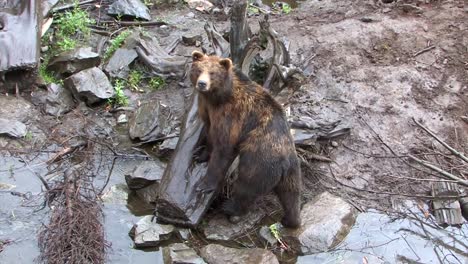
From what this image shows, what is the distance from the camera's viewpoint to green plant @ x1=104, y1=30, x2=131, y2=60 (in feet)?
34.4

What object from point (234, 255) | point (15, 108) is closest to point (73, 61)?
point (15, 108)

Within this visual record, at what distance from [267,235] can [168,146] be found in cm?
195

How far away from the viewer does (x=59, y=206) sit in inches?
289

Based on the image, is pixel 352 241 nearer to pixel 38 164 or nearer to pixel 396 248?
pixel 396 248

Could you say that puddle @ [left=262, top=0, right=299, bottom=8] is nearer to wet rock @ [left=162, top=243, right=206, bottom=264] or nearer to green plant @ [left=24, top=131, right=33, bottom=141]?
green plant @ [left=24, top=131, right=33, bottom=141]

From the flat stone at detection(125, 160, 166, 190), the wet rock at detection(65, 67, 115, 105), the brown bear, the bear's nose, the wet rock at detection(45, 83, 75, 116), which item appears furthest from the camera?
the wet rock at detection(65, 67, 115, 105)

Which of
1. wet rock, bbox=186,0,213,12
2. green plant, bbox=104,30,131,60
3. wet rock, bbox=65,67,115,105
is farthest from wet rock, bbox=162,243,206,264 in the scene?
wet rock, bbox=186,0,213,12

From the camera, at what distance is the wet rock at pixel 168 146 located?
8555 mm

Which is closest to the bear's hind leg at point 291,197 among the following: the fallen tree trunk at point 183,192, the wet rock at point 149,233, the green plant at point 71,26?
the fallen tree trunk at point 183,192

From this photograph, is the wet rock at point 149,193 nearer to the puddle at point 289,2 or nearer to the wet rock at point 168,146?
the wet rock at point 168,146

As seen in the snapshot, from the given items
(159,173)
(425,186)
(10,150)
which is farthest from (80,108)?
(425,186)

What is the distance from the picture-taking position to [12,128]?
8.59 metres

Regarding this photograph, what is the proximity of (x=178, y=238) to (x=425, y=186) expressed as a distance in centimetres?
350

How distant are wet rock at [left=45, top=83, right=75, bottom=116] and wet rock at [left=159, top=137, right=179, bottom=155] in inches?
65.7
